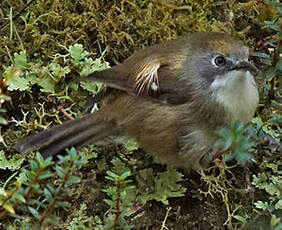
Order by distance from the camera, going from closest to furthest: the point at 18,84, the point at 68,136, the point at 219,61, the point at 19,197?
the point at 19,197
the point at 219,61
the point at 68,136
the point at 18,84

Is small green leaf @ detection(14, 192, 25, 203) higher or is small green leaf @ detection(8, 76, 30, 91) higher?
small green leaf @ detection(8, 76, 30, 91)

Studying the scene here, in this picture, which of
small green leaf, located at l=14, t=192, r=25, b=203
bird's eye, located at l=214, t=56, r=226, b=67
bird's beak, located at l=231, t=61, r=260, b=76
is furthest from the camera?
bird's eye, located at l=214, t=56, r=226, b=67

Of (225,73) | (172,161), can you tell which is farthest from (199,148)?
(225,73)

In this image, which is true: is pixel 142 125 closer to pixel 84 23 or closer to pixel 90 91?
pixel 90 91

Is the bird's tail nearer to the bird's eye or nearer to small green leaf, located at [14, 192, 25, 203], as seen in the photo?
the bird's eye

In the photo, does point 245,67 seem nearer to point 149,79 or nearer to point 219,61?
point 219,61

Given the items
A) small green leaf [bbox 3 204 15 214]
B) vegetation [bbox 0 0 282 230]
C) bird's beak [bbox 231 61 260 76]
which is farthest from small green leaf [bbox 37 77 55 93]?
small green leaf [bbox 3 204 15 214]

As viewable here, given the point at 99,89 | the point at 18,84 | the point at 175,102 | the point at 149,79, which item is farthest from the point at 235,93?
the point at 18,84
